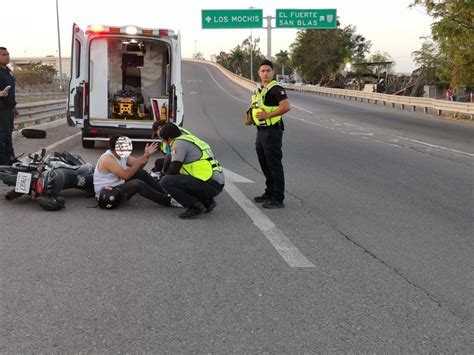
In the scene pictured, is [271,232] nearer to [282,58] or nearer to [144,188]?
[144,188]

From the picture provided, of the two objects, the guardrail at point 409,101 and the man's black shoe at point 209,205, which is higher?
the guardrail at point 409,101

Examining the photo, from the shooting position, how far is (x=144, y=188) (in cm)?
629

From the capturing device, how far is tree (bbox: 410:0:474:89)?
2272cm

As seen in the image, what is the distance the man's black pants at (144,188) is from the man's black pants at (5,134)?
2906 millimetres

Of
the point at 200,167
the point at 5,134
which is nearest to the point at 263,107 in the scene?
the point at 200,167

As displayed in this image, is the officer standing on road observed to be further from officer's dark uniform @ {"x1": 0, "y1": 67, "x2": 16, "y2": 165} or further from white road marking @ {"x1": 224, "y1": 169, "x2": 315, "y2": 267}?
officer's dark uniform @ {"x1": 0, "y1": 67, "x2": 16, "y2": 165}

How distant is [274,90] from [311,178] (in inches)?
110

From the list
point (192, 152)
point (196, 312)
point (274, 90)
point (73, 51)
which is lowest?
point (196, 312)

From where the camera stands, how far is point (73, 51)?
1048 centimetres

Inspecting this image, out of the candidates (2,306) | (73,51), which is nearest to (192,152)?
(2,306)

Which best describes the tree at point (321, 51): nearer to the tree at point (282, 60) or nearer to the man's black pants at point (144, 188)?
the tree at point (282, 60)

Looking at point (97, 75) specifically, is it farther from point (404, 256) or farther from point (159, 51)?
point (404, 256)

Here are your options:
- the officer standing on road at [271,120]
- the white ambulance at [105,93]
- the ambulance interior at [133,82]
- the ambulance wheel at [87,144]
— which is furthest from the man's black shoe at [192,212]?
the ambulance wheel at [87,144]

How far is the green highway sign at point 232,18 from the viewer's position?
33.9 meters
